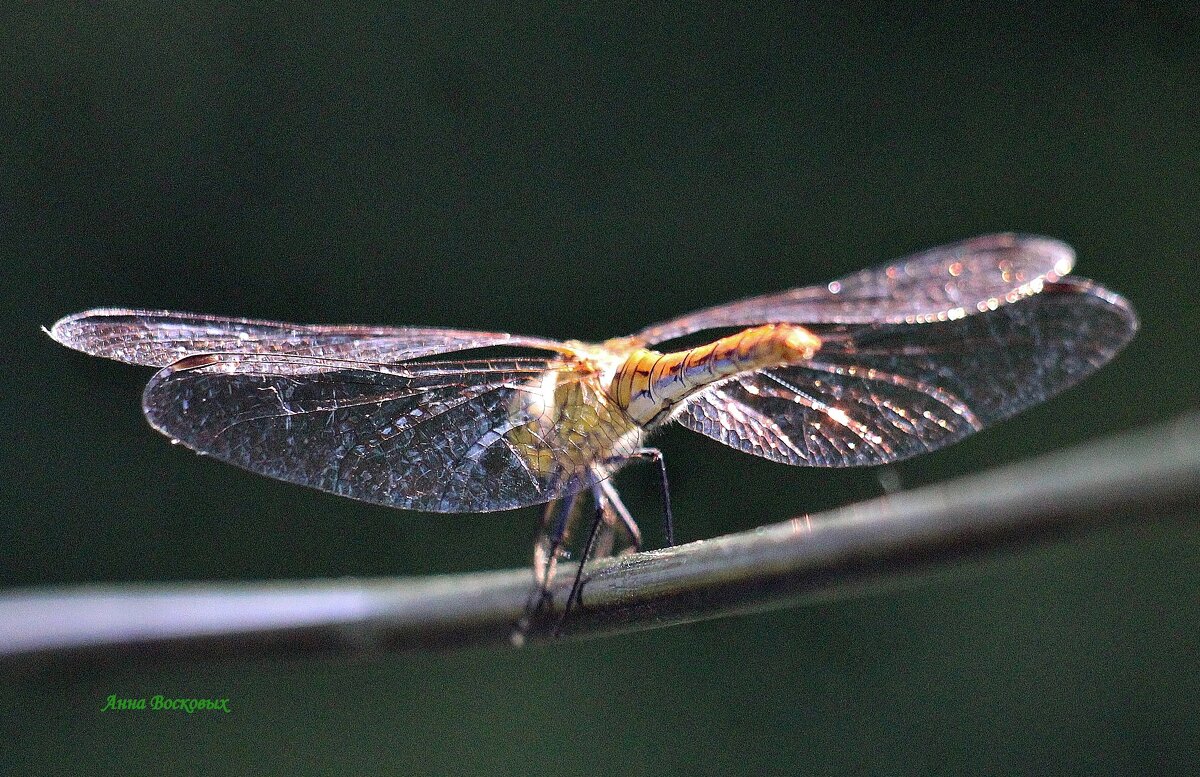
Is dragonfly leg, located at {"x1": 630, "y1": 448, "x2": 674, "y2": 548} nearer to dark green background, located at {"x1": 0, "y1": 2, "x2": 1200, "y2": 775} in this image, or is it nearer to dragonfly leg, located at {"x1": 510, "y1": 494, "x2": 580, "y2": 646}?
dragonfly leg, located at {"x1": 510, "y1": 494, "x2": 580, "y2": 646}

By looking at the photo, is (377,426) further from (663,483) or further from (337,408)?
(663,483)

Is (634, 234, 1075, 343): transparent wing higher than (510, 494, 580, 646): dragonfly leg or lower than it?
higher

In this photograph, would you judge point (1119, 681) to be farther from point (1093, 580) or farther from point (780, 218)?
point (780, 218)

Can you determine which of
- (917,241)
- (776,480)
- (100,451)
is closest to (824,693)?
(776,480)

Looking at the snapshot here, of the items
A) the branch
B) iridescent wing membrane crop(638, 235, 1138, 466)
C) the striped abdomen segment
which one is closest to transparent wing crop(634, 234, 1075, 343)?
iridescent wing membrane crop(638, 235, 1138, 466)

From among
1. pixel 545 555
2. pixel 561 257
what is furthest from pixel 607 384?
pixel 561 257

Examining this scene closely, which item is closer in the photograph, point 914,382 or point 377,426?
point 377,426

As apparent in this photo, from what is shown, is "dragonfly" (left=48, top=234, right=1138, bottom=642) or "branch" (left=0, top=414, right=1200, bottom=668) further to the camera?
"dragonfly" (left=48, top=234, right=1138, bottom=642)
